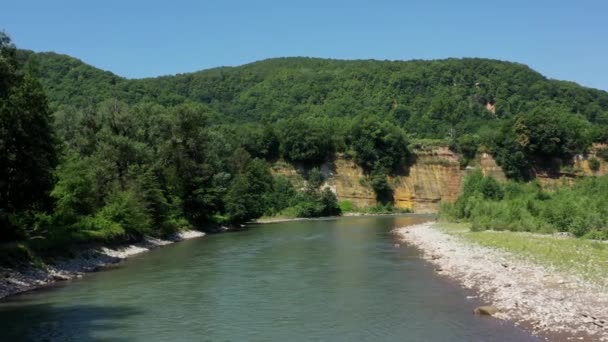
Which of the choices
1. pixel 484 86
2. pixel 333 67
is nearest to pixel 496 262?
pixel 484 86

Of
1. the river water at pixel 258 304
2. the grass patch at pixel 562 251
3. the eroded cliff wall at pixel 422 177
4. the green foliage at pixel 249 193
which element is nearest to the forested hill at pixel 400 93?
the eroded cliff wall at pixel 422 177

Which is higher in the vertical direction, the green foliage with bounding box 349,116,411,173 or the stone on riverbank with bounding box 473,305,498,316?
the green foliage with bounding box 349,116,411,173

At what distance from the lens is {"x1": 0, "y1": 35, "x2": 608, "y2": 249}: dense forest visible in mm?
36688

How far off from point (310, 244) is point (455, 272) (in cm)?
2080

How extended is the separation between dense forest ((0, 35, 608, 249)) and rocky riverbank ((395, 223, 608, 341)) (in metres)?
25.3

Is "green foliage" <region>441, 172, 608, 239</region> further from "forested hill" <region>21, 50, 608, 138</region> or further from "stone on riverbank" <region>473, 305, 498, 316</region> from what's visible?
"forested hill" <region>21, 50, 608, 138</region>

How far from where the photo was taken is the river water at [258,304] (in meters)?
19.8

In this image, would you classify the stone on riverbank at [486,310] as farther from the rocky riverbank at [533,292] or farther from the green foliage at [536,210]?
the green foliage at [536,210]

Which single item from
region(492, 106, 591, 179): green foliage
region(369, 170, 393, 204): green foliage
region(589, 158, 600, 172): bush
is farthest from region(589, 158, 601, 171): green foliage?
region(369, 170, 393, 204): green foliage

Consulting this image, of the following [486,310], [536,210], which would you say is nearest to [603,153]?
[536,210]

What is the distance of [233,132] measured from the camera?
120 meters

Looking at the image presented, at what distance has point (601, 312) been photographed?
1906 cm

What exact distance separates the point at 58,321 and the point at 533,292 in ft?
61.5

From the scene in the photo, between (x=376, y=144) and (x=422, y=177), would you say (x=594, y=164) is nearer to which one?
(x=422, y=177)
